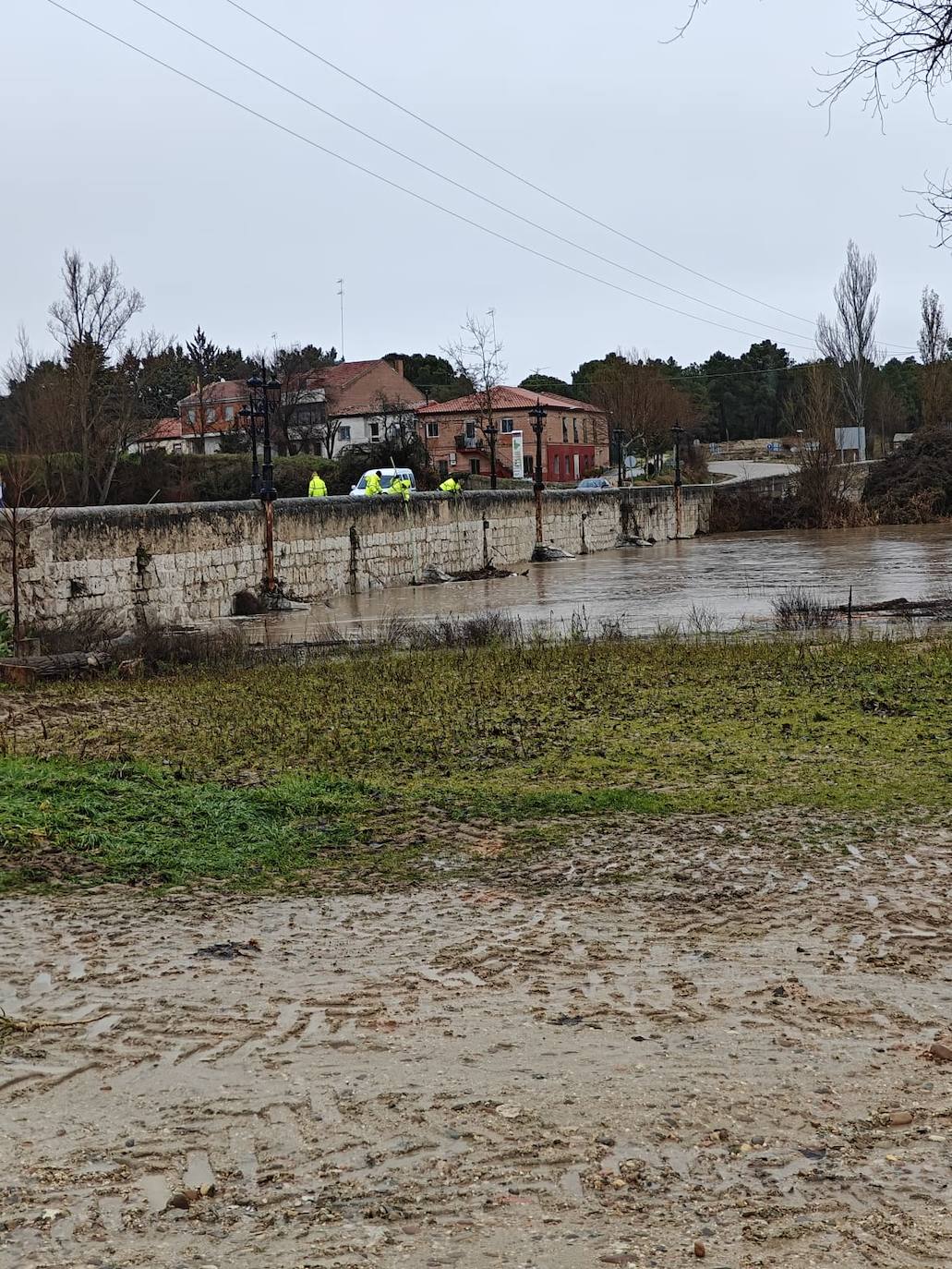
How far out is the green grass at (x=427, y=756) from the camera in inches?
281

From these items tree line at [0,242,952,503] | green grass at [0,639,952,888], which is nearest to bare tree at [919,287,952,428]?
tree line at [0,242,952,503]

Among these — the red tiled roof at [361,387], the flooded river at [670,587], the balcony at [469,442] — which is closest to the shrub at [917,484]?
the flooded river at [670,587]

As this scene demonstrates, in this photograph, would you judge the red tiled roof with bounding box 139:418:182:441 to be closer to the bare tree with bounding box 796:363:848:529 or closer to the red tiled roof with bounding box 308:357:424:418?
the red tiled roof with bounding box 308:357:424:418

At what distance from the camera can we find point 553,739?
9.79 metres

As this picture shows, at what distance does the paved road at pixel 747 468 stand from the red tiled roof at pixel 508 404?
29.4 ft

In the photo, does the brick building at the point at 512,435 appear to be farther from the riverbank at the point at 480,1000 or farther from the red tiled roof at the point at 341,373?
the riverbank at the point at 480,1000

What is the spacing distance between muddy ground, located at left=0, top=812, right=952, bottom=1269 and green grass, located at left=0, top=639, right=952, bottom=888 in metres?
0.91

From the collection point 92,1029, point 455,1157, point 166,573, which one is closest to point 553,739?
point 92,1029

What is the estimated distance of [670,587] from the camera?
30594 millimetres

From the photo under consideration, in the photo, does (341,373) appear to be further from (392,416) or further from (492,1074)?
(492,1074)

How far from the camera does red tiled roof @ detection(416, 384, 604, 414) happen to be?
Result: 8144cm

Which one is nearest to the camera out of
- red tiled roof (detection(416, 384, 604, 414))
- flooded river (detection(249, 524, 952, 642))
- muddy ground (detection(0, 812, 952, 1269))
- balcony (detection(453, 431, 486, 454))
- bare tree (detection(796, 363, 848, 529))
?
muddy ground (detection(0, 812, 952, 1269))

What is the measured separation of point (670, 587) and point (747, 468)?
60316 mm

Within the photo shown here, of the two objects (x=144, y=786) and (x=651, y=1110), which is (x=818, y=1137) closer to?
(x=651, y=1110)
